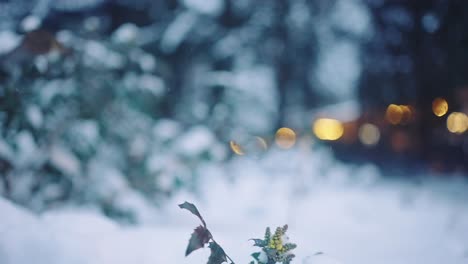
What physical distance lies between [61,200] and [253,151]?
5.94 feet

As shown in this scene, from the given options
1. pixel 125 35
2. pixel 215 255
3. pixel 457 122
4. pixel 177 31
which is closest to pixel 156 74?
pixel 125 35

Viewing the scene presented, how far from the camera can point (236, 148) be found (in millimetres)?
2984

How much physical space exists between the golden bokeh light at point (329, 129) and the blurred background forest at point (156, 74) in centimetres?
624

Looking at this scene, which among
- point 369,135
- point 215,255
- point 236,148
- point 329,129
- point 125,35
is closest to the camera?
point 215,255

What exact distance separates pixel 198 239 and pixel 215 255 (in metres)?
0.13

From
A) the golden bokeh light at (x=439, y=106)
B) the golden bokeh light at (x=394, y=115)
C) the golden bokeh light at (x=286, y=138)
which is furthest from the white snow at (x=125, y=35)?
the golden bokeh light at (x=394, y=115)

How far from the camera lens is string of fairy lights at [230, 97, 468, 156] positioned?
7.64 m

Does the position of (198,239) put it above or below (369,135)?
below

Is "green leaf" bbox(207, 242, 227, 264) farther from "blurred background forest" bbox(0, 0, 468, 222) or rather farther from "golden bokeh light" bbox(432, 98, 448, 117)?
"golden bokeh light" bbox(432, 98, 448, 117)

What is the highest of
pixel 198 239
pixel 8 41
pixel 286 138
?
pixel 286 138

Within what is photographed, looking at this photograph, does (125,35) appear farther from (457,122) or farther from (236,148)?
(457,122)

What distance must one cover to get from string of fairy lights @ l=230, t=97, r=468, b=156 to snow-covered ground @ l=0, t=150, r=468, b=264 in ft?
3.78

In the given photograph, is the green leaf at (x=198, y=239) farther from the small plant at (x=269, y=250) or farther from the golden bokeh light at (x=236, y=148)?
the golden bokeh light at (x=236, y=148)

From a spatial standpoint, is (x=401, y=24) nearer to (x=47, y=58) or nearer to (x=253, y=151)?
(x=253, y=151)
